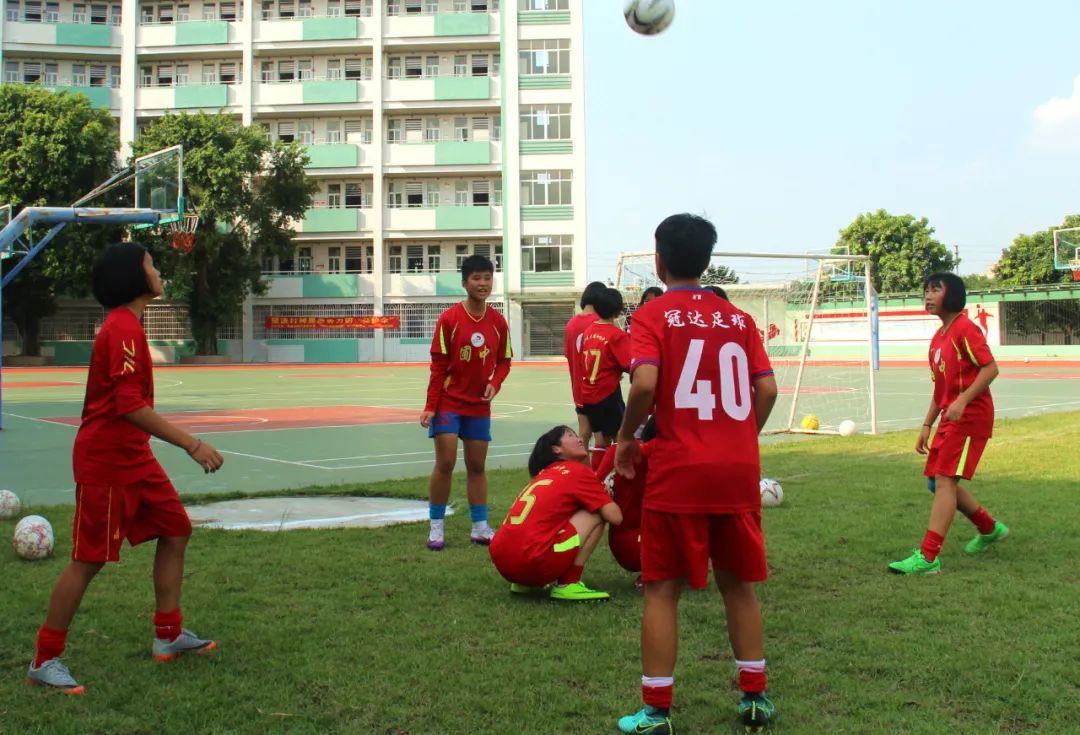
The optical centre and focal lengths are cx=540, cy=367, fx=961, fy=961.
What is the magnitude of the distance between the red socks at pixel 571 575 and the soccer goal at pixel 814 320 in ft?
24.7

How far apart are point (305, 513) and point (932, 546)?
196 inches

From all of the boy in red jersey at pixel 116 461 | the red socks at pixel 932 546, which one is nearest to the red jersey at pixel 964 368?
the red socks at pixel 932 546

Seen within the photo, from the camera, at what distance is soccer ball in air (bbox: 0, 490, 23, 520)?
301 inches

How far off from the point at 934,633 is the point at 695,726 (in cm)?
169

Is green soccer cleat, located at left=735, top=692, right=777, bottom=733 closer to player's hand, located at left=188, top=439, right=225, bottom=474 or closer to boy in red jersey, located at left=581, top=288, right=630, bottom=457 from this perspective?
player's hand, located at left=188, top=439, right=225, bottom=474

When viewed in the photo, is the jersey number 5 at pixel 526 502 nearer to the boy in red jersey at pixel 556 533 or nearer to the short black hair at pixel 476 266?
the boy in red jersey at pixel 556 533

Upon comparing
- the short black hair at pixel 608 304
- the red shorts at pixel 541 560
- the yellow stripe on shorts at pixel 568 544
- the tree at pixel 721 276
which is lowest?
the red shorts at pixel 541 560

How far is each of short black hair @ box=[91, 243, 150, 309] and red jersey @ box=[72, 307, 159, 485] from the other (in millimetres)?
62

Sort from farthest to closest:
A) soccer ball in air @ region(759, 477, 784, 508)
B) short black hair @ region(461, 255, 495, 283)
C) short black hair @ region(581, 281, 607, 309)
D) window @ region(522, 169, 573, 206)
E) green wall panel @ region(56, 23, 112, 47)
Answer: green wall panel @ region(56, 23, 112, 47) → window @ region(522, 169, 573, 206) → soccer ball in air @ region(759, 477, 784, 508) → short black hair @ region(581, 281, 607, 309) → short black hair @ region(461, 255, 495, 283)

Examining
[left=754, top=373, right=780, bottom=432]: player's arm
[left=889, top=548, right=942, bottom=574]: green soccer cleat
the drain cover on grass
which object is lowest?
the drain cover on grass

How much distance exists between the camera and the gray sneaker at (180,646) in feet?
14.4

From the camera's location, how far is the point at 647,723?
3465 millimetres

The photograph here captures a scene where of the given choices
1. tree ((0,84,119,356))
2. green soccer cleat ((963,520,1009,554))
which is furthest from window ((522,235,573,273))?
green soccer cleat ((963,520,1009,554))

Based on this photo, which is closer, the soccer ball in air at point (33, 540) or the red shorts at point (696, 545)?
the red shorts at point (696, 545)
